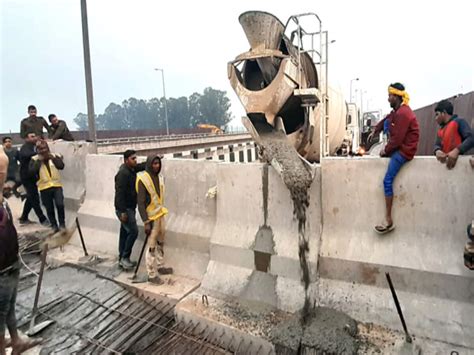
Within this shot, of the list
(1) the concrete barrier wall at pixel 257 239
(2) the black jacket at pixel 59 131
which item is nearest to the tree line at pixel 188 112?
(2) the black jacket at pixel 59 131

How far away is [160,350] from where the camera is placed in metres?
3.93

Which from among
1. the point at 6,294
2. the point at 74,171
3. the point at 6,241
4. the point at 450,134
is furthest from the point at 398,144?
the point at 74,171

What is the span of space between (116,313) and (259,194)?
2650 millimetres

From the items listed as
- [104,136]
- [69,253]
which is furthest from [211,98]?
[69,253]

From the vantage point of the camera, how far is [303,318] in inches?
153

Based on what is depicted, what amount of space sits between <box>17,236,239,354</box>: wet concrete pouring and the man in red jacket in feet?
8.20

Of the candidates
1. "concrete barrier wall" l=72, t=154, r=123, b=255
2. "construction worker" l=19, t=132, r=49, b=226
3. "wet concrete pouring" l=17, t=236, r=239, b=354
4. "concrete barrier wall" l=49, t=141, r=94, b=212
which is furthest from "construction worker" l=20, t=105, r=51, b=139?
"wet concrete pouring" l=17, t=236, r=239, b=354

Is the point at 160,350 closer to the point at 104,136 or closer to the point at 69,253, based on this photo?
the point at 69,253

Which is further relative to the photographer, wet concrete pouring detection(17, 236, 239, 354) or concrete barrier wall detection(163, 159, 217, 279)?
concrete barrier wall detection(163, 159, 217, 279)

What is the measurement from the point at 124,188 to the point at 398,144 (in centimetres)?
412

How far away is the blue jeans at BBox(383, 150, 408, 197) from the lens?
381 centimetres

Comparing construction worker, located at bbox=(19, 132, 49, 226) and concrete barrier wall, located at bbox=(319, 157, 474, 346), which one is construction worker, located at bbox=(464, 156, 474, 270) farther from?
construction worker, located at bbox=(19, 132, 49, 226)

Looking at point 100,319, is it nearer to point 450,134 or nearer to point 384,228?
point 384,228

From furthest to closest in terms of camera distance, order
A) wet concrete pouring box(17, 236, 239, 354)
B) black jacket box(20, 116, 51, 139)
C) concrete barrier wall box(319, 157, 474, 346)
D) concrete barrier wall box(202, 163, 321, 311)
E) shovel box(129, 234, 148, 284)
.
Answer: black jacket box(20, 116, 51, 139)
shovel box(129, 234, 148, 284)
concrete barrier wall box(202, 163, 321, 311)
wet concrete pouring box(17, 236, 239, 354)
concrete barrier wall box(319, 157, 474, 346)
